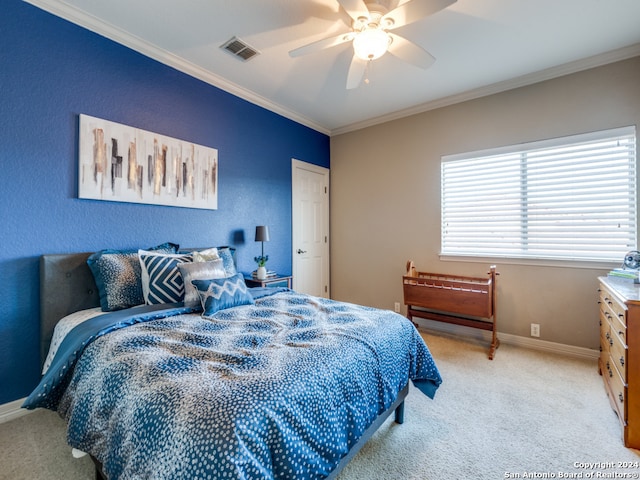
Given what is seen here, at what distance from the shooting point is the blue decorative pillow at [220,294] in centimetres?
193

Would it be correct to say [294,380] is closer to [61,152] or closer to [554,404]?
[554,404]

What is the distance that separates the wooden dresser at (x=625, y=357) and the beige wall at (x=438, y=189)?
0.94 m

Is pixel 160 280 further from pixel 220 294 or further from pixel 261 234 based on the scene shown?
pixel 261 234

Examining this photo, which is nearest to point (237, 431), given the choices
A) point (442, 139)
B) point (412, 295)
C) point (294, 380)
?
point (294, 380)

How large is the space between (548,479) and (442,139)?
318 cm

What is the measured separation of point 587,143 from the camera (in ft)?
9.03

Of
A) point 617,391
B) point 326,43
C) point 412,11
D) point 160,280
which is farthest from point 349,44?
point 617,391

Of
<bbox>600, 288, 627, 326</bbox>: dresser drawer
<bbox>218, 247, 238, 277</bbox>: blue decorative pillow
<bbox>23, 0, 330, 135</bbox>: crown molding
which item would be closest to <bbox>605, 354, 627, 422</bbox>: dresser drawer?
<bbox>600, 288, 627, 326</bbox>: dresser drawer

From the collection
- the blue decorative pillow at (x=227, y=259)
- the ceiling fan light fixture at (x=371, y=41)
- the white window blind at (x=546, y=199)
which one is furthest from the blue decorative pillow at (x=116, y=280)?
the white window blind at (x=546, y=199)

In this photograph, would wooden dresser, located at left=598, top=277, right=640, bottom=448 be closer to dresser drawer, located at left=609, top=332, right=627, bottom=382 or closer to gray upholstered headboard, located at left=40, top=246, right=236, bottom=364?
dresser drawer, located at left=609, top=332, right=627, bottom=382

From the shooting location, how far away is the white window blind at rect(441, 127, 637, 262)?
2.63m

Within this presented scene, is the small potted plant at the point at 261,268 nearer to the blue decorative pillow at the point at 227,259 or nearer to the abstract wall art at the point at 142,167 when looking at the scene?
the blue decorative pillow at the point at 227,259

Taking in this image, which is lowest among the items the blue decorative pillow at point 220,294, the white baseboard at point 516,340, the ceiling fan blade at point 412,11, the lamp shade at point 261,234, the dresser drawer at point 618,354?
the white baseboard at point 516,340

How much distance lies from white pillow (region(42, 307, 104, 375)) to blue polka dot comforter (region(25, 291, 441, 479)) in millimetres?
446
